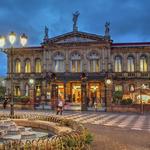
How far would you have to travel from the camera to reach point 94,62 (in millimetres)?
62062

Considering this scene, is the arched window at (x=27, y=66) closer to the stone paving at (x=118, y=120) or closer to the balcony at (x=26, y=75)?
the balcony at (x=26, y=75)

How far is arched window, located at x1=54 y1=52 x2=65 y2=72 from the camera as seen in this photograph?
209ft

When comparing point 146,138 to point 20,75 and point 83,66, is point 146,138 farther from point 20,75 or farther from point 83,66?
point 20,75

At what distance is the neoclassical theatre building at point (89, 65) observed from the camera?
60844mm

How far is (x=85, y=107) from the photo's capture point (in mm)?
42938

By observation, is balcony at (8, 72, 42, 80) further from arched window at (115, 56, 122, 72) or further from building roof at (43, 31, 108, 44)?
arched window at (115, 56, 122, 72)

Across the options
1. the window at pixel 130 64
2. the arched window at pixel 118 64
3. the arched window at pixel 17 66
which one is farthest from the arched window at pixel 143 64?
the arched window at pixel 17 66

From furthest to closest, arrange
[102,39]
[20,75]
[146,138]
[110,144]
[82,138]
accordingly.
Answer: [20,75] → [102,39] → [146,138] → [110,144] → [82,138]

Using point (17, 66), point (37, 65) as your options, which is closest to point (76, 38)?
point (37, 65)

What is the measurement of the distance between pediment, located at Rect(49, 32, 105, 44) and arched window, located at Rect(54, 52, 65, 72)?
94.9 inches

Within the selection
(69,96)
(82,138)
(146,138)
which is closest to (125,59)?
(69,96)

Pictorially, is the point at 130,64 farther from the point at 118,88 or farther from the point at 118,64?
the point at 118,88

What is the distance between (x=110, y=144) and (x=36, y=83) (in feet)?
163

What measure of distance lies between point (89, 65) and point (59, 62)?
5.68 m
